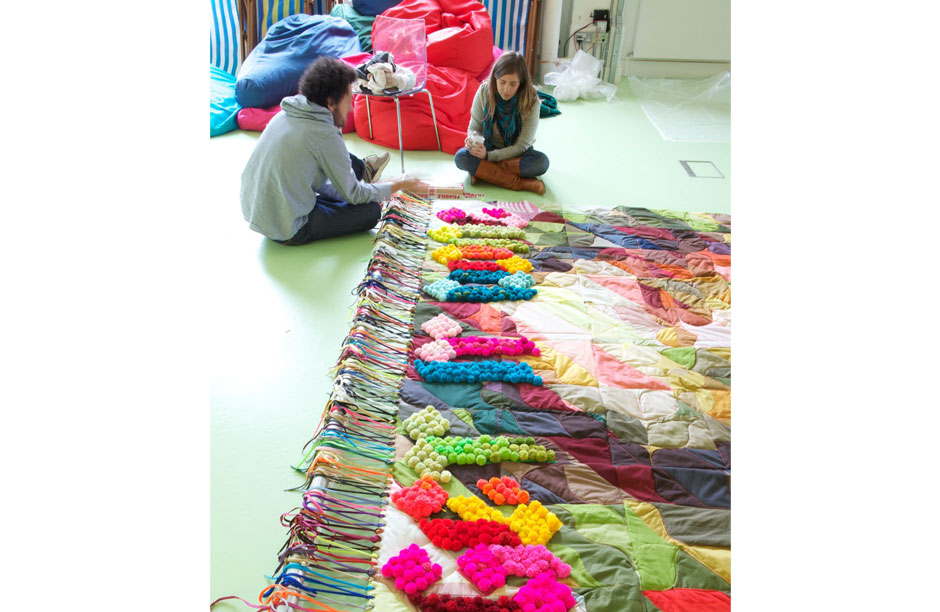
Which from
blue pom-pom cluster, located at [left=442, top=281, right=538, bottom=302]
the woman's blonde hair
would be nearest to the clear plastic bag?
the woman's blonde hair

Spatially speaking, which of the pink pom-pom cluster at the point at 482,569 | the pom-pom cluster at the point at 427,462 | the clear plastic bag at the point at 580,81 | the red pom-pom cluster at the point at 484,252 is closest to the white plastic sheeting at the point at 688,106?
the clear plastic bag at the point at 580,81

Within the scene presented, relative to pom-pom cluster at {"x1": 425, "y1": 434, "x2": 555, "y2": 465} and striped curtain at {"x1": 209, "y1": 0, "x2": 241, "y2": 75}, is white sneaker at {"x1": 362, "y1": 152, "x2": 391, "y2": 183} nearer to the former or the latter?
pom-pom cluster at {"x1": 425, "y1": 434, "x2": 555, "y2": 465}

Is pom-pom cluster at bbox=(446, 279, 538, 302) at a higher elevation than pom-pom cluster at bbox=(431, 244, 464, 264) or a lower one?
lower

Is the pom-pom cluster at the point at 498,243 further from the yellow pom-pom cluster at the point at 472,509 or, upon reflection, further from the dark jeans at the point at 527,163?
the yellow pom-pom cluster at the point at 472,509

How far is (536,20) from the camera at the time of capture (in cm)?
561

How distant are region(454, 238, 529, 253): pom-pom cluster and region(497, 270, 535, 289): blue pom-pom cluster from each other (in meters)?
0.25

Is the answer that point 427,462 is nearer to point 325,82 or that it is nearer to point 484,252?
point 484,252

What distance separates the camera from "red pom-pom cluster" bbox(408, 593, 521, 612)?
4.52 ft

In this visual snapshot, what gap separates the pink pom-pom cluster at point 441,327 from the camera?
2.27 metres

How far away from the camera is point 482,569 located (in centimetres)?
147

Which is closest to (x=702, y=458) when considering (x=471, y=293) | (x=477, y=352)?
(x=477, y=352)

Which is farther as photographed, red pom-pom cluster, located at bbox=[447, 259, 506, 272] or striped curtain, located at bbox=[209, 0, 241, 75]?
striped curtain, located at bbox=[209, 0, 241, 75]

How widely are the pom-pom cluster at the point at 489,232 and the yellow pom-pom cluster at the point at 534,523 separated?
1.53 metres
